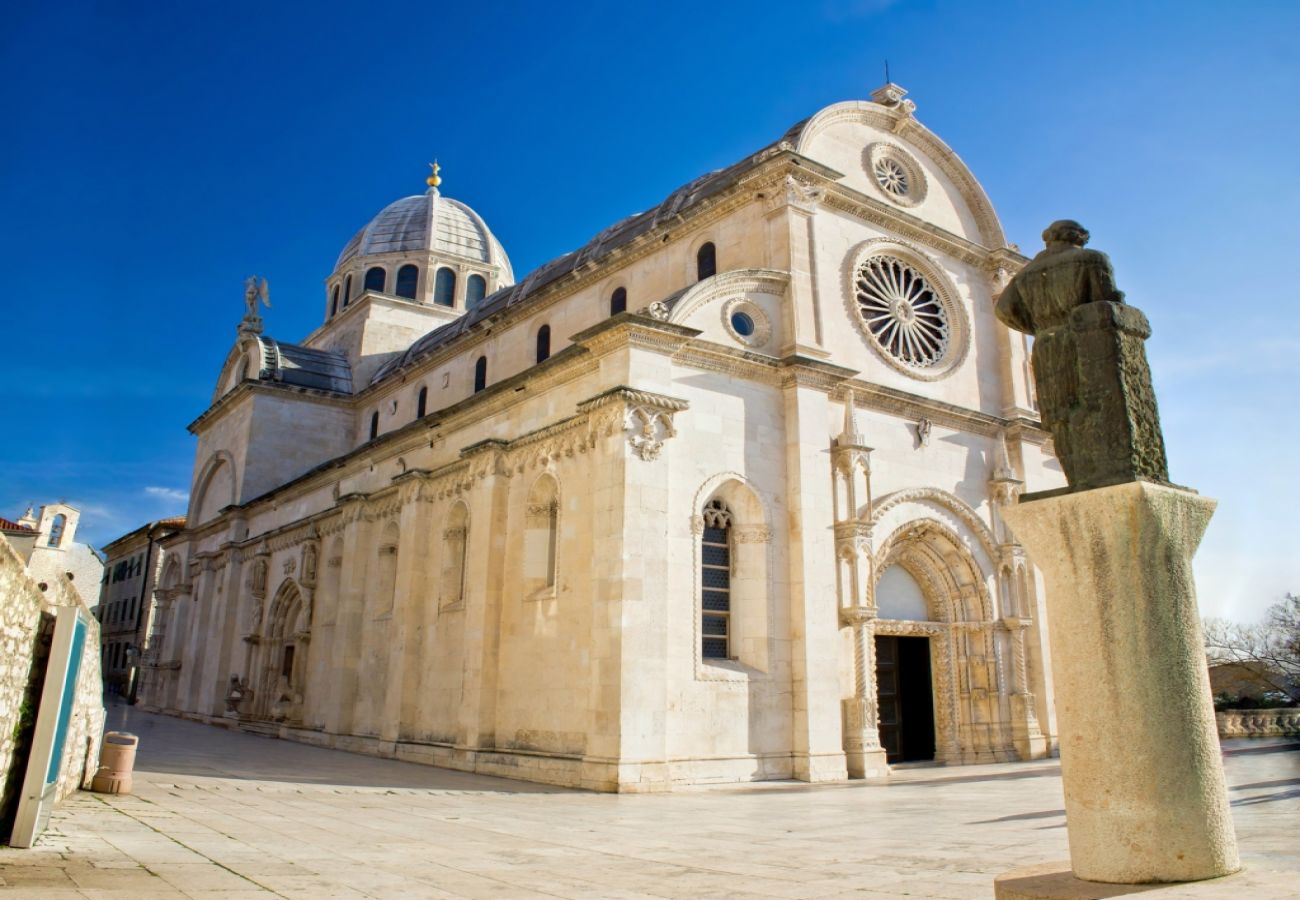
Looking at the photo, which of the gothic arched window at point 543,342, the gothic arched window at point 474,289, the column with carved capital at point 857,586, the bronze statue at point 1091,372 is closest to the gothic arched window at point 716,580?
the column with carved capital at point 857,586

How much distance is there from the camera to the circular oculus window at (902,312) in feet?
72.1

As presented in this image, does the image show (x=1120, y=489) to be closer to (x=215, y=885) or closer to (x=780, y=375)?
(x=215, y=885)

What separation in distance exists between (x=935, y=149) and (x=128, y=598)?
175ft

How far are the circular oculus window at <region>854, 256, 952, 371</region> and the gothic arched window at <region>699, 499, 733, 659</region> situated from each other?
6.26m

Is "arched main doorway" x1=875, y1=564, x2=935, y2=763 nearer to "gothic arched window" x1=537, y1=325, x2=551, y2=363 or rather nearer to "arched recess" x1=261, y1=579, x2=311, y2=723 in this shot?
"gothic arched window" x1=537, y1=325, x2=551, y2=363

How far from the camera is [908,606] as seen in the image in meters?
21.6

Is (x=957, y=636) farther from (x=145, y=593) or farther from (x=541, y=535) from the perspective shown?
(x=145, y=593)

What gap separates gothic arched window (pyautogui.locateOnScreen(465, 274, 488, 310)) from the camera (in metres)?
41.6

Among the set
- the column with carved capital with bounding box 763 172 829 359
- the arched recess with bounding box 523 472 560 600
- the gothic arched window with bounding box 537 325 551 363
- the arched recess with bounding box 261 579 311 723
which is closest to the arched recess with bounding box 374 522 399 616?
the arched recess with bounding box 261 579 311 723

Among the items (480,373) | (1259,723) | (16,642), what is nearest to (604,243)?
(480,373)

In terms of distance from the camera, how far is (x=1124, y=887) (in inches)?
195

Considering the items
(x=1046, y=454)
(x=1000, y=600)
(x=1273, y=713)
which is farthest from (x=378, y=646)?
(x=1273, y=713)

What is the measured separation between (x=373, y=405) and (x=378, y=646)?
1347 centimetres

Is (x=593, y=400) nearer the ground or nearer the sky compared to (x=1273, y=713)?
nearer the sky
